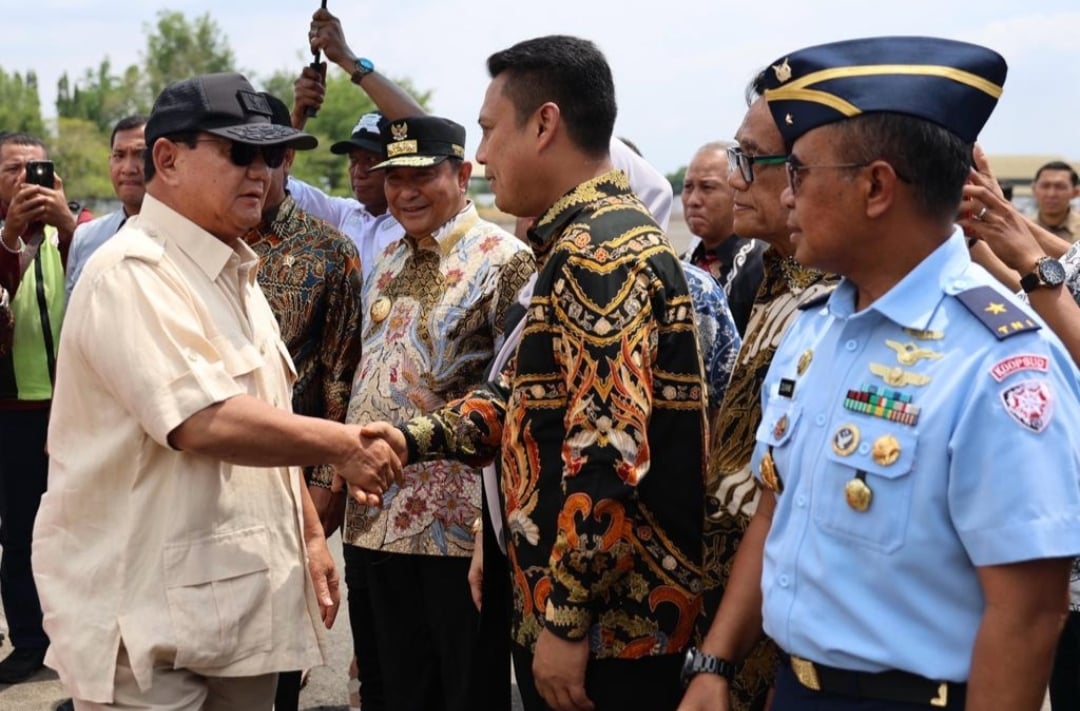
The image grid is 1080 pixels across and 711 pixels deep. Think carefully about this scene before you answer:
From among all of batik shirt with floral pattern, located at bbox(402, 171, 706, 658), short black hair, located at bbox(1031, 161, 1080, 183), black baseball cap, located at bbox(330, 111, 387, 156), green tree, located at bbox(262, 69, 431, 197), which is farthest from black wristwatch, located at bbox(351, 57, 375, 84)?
green tree, located at bbox(262, 69, 431, 197)

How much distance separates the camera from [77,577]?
9.64 ft

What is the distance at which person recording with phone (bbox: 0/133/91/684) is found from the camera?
5680mm

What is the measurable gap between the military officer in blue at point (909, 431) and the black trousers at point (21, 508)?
4.40m

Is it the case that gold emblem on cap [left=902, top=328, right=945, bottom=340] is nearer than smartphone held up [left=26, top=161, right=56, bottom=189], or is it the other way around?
gold emblem on cap [left=902, top=328, right=945, bottom=340]

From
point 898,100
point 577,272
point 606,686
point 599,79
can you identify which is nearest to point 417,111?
point 599,79

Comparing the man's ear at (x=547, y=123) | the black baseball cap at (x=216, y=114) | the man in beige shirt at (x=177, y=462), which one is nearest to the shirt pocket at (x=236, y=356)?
the man in beige shirt at (x=177, y=462)

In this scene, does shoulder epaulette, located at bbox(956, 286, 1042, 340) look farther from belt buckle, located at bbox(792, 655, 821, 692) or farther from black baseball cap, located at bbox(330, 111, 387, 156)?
black baseball cap, located at bbox(330, 111, 387, 156)

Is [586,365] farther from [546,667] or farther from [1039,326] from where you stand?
[1039,326]

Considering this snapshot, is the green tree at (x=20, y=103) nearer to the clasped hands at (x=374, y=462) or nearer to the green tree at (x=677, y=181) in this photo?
the green tree at (x=677, y=181)

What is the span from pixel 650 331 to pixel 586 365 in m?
0.17

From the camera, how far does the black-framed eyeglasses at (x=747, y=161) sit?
2.95m

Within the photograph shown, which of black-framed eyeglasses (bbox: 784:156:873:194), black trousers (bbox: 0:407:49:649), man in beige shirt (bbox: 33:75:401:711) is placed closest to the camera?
black-framed eyeglasses (bbox: 784:156:873:194)

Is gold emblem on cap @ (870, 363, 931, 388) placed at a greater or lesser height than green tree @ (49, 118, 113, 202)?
greater

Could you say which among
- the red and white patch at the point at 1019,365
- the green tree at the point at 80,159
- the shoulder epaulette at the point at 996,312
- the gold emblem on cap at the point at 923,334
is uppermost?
the shoulder epaulette at the point at 996,312
